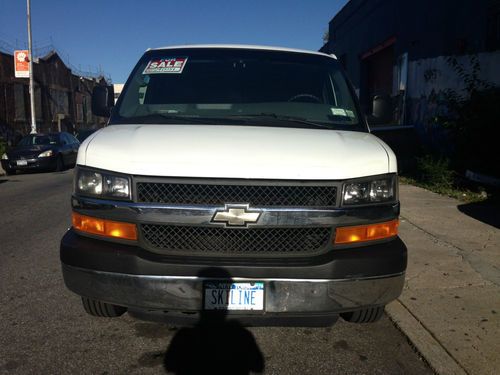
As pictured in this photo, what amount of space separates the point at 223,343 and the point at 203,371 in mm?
435

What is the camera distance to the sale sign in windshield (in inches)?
168

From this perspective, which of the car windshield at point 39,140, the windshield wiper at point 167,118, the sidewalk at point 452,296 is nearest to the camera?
the sidewalk at point 452,296

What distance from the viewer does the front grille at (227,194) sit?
2.83 m

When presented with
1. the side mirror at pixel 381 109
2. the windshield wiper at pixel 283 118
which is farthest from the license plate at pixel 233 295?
the side mirror at pixel 381 109

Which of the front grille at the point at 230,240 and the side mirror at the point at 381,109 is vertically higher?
the side mirror at the point at 381,109

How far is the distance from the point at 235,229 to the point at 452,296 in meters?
2.42

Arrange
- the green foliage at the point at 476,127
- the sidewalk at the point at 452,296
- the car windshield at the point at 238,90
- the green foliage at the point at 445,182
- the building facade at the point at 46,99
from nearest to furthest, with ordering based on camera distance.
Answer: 1. the sidewalk at the point at 452,296
2. the car windshield at the point at 238,90
3. the green foliage at the point at 476,127
4. the green foliage at the point at 445,182
5. the building facade at the point at 46,99

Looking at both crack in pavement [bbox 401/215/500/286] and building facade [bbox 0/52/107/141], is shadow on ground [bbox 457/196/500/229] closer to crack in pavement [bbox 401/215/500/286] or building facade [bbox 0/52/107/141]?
crack in pavement [bbox 401/215/500/286]

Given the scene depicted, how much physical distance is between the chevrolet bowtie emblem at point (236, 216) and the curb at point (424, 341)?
1.58 meters

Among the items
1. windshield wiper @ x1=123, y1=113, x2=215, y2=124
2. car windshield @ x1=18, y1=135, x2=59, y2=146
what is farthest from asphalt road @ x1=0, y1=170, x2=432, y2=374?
car windshield @ x1=18, y1=135, x2=59, y2=146

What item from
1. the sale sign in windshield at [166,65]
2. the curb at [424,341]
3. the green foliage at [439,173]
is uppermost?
the sale sign in windshield at [166,65]

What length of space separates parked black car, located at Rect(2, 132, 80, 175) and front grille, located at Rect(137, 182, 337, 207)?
14.7m

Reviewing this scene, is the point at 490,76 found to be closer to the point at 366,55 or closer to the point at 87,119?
the point at 366,55

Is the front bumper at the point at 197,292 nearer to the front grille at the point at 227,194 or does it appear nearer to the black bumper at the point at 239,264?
the black bumper at the point at 239,264
